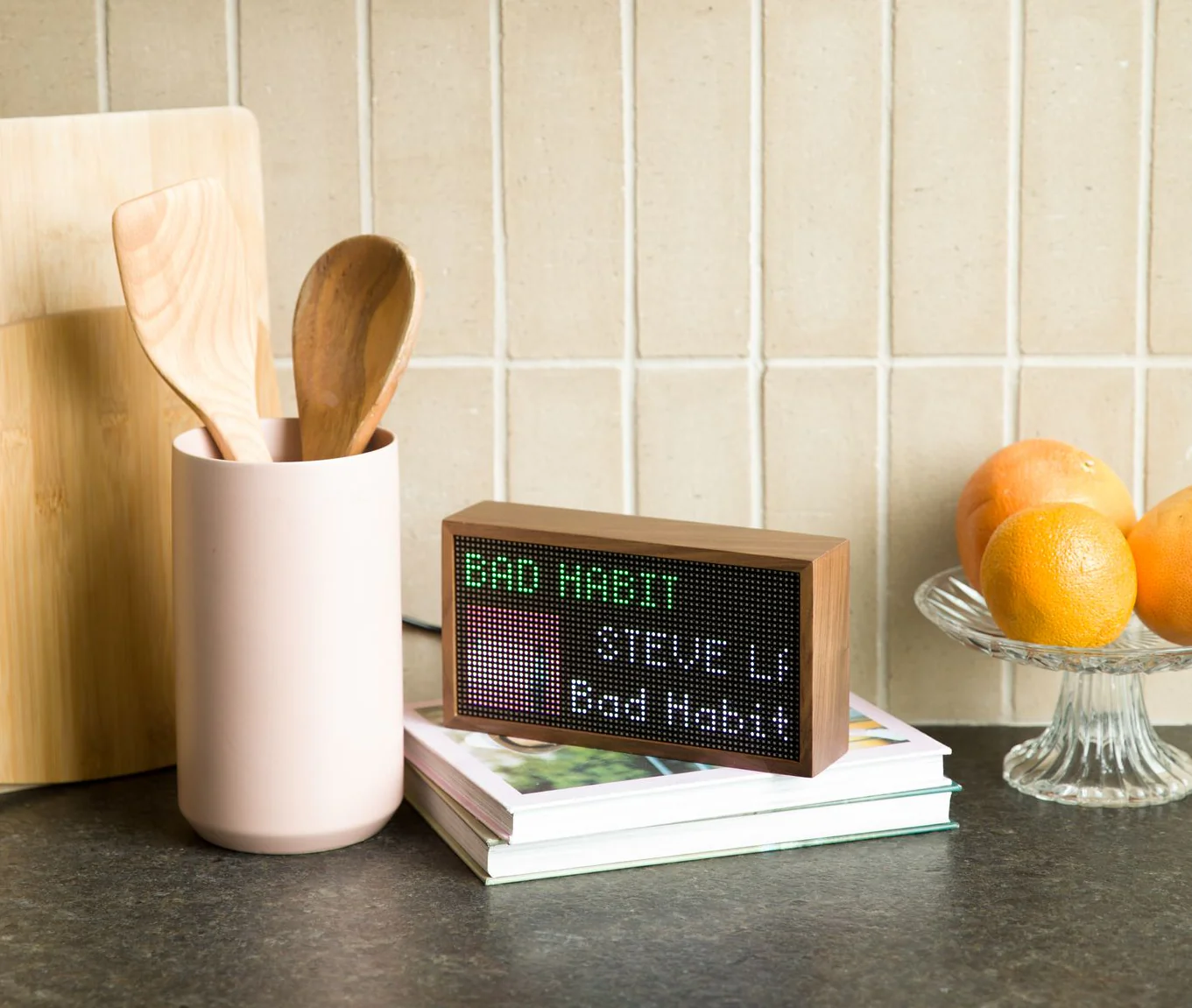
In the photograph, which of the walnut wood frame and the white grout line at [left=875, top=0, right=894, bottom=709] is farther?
the white grout line at [left=875, top=0, right=894, bottom=709]

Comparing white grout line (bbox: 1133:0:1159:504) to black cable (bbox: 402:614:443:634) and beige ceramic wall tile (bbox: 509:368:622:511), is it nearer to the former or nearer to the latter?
beige ceramic wall tile (bbox: 509:368:622:511)

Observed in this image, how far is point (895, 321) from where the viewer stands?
3.24 feet

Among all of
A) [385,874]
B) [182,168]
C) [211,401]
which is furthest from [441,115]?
[385,874]

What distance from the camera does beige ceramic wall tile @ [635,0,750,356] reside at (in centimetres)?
96

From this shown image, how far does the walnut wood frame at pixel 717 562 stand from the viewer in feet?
2.60

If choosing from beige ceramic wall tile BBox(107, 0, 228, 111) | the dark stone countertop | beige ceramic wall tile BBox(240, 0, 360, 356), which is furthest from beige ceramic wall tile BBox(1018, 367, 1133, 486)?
beige ceramic wall tile BBox(107, 0, 228, 111)

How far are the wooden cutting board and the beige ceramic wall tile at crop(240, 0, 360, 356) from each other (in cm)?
4

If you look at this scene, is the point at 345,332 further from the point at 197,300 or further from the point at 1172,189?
the point at 1172,189

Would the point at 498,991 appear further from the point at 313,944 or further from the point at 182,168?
the point at 182,168

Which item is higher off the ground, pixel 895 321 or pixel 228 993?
pixel 895 321

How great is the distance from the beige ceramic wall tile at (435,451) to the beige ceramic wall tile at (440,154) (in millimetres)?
25

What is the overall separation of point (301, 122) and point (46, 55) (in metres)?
0.17

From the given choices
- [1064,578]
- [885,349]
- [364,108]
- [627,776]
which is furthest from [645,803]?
[364,108]

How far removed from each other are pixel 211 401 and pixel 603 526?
23cm
